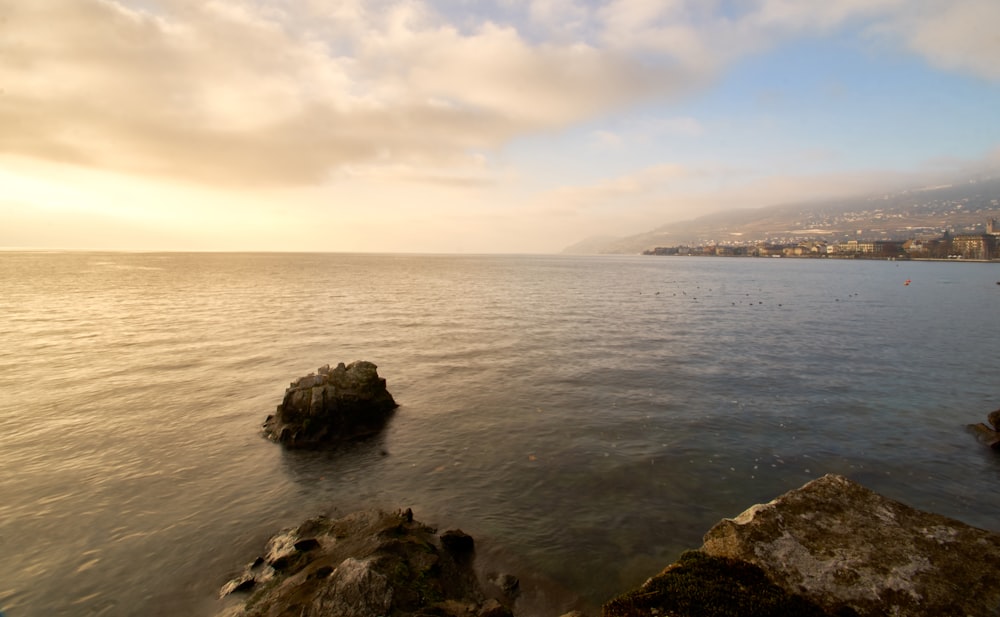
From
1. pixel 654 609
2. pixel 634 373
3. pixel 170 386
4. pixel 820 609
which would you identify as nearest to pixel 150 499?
pixel 170 386

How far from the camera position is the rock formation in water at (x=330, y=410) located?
1861 cm

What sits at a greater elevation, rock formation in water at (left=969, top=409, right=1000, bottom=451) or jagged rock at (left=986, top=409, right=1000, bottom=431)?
jagged rock at (left=986, top=409, right=1000, bottom=431)

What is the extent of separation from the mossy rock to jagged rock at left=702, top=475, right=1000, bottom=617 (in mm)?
217

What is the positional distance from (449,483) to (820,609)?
1100cm

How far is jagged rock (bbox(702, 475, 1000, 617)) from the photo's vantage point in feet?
19.0

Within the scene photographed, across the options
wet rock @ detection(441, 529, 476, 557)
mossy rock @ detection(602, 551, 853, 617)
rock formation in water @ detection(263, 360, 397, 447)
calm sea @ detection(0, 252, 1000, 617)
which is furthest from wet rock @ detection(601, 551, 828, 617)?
rock formation in water @ detection(263, 360, 397, 447)

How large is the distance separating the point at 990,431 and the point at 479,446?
2009 centimetres

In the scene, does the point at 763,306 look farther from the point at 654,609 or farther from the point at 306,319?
the point at 654,609

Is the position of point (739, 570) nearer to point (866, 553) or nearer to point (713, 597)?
point (713, 597)

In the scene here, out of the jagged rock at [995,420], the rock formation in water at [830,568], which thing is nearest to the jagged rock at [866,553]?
the rock formation in water at [830,568]

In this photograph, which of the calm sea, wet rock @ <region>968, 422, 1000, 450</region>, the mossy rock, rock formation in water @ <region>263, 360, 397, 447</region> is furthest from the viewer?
rock formation in water @ <region>263, 360, 397, 447</region>

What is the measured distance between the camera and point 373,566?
839 cm

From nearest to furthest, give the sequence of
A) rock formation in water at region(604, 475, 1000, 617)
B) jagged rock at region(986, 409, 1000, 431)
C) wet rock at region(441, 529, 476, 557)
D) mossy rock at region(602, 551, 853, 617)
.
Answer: mossy rock at region(602, 551, 853, 617)
rock formation in water at region(604, 475, 1000, 617)
wet rock at region(441, 529, 476, 557)
jagged rock at region(986, 409, 1000, 431)

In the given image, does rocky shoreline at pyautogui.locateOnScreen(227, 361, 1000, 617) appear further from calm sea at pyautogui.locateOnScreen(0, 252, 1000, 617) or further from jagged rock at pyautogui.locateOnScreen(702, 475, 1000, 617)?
calm sea at pyautogui.locateOnScreen(0, 252, 1000, 617)
